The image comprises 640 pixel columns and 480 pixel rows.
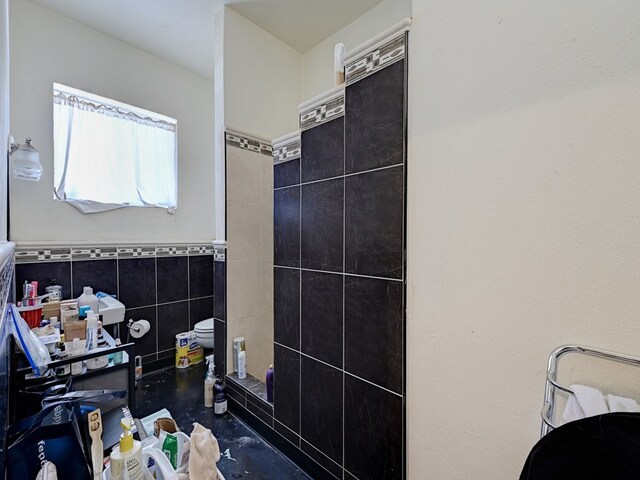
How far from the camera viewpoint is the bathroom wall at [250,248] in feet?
6.26

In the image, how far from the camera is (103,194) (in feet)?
6.96

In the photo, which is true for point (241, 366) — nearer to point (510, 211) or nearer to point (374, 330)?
point (374, 330)

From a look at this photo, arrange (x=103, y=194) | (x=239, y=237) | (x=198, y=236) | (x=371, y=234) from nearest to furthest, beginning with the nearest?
(x=371, y=234)
(x=239, y=237)
(x=103, y=194)
(x=198, y=236)

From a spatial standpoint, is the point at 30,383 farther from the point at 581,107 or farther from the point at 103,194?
the point at 581,107

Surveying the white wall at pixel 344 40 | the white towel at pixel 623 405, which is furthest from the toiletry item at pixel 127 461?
the white wall at pixel 344 40

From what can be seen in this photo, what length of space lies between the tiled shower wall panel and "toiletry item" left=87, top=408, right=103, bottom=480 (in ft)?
5.29

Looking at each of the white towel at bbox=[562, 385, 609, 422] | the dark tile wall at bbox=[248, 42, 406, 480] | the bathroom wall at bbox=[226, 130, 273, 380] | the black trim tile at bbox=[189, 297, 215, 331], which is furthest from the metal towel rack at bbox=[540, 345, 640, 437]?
the black trim tile at bbox=[189, 297, 215, 331]

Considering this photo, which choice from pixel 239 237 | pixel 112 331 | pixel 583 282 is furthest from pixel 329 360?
pixel 112 331

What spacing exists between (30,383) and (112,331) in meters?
1.02

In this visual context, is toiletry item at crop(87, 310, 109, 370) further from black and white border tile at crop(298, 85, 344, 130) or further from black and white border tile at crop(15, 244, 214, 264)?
black and white border tile at crop(298, 85, 344, 130)

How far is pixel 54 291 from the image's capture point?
1813mm

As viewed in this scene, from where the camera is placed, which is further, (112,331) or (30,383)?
(112,331)

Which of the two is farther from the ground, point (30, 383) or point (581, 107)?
point (581, 107)

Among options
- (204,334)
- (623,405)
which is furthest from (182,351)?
(623,405)
